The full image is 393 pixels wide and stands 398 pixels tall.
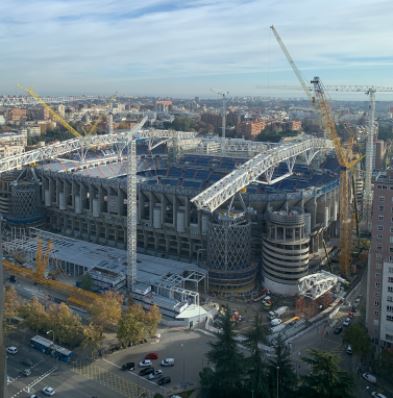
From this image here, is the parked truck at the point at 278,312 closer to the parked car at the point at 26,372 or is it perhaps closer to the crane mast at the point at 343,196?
the crane mast at the point at 343,196

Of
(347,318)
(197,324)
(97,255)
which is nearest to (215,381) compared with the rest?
(197,324)

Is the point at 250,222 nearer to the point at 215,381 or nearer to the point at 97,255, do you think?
the point at 97,255

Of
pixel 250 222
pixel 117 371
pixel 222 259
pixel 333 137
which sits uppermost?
pixel 333 137

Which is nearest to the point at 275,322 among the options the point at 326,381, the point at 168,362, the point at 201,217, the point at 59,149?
the point at 168,362

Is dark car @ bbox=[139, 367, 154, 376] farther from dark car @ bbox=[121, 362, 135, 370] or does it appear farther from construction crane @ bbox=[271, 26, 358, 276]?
construction crane @ bbox=[271, 26, 358, 276]

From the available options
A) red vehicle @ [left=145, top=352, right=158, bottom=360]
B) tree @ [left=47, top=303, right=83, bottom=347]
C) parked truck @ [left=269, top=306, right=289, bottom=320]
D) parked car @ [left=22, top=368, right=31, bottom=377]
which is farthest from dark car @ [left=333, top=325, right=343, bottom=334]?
parked car @ [left=22, top=368, right=31, bottom=377]

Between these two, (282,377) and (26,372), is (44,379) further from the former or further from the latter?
(282,377)
